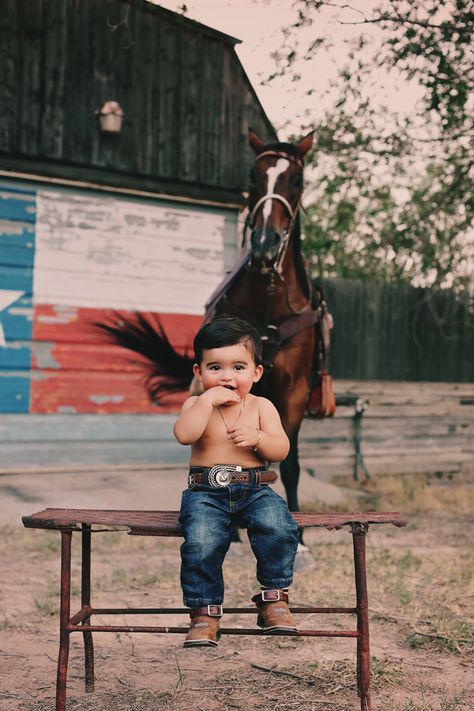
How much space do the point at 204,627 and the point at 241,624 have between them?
1.85m

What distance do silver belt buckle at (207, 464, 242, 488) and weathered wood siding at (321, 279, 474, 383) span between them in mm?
7857

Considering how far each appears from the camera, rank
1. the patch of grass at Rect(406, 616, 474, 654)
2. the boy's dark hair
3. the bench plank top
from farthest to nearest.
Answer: the patch of grass at Rect(406, 616, 474, 654), the boy's dark hair, the bench plank top

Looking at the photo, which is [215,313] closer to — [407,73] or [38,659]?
[38,659]

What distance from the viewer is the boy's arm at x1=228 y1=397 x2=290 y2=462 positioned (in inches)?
126

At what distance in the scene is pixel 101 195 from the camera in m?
9.28

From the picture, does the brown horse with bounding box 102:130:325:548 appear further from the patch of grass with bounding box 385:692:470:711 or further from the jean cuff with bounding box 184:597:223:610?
the patch of grass with bounding box 385:692:470:711

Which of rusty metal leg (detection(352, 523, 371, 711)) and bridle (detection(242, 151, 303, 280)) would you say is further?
bridle (detection(242, 151, 303, 280))

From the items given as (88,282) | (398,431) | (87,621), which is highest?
(88,282)

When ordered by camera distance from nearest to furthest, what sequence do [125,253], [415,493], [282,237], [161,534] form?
[161,534] → [282,237] → [125,253] → [415,493]

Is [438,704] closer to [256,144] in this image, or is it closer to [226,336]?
[226,336]

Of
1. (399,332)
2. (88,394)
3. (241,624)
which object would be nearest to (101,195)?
(88,394)

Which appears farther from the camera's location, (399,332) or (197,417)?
(399,332)

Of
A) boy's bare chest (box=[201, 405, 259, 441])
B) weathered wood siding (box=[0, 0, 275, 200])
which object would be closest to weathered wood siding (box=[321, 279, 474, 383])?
weathered wood siding (box=[0, 0, 275, 200])

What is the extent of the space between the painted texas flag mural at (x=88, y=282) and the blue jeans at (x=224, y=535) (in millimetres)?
5526
